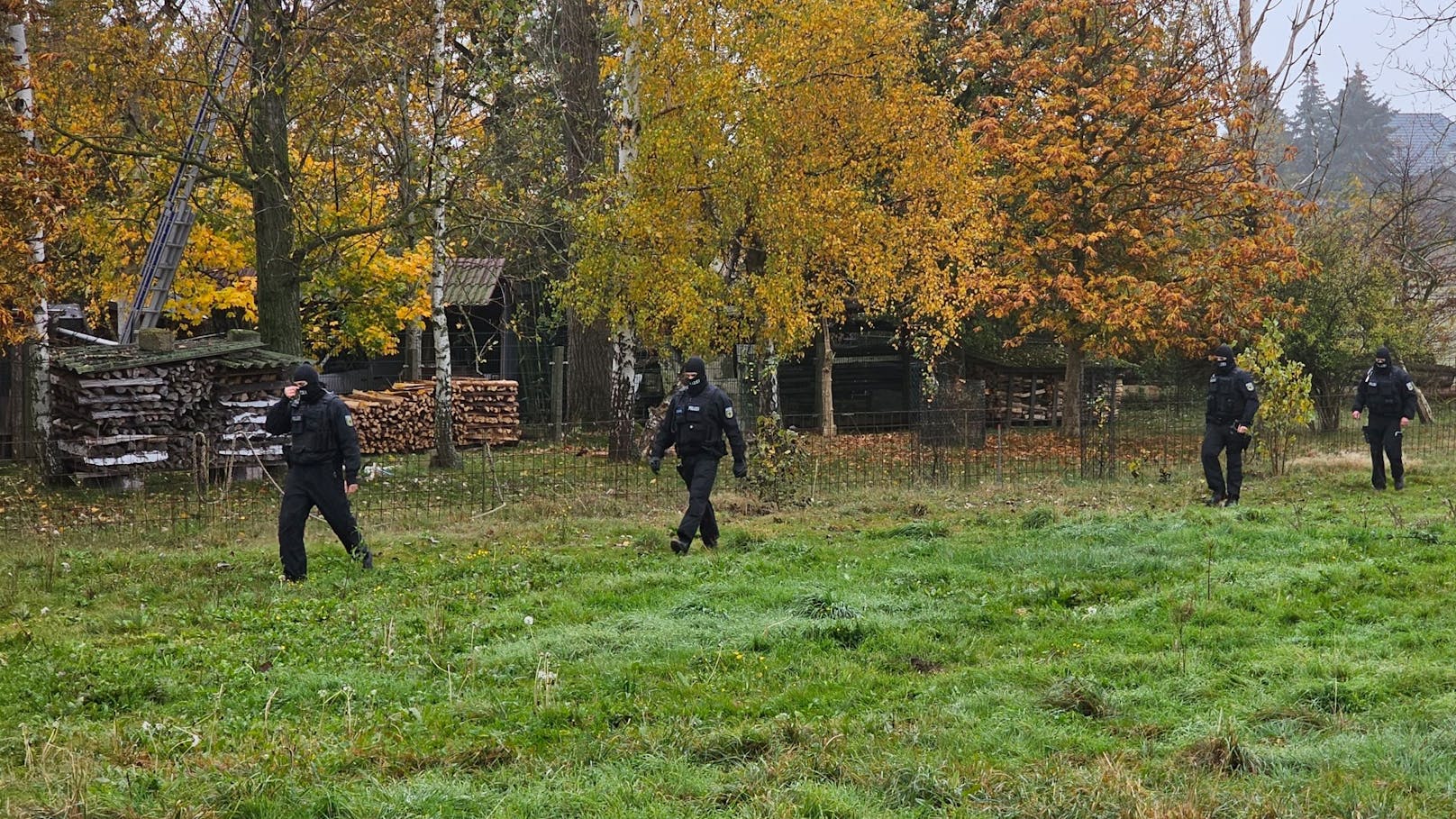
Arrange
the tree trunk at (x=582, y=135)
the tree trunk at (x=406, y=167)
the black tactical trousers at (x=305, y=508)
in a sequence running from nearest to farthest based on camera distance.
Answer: the black tactical trousers at (x=305, y=508) < the tree trunk at (x=406, y=167) < the tree trunk at (x=582, y=135)

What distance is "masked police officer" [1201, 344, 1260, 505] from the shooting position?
1448 centimetres

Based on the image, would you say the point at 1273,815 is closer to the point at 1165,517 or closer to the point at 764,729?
the point at 764,729

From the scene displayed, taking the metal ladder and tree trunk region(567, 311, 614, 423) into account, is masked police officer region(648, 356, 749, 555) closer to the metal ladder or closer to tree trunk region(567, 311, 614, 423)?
the metal ladder

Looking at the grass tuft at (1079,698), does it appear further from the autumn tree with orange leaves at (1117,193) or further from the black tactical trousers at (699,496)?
the autumn tree with orange leaves at (1117,193)

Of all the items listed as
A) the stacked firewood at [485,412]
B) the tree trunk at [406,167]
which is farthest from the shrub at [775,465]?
the stacked firewood at [485,412]

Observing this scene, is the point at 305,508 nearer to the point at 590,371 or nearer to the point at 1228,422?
the point at 1228,422

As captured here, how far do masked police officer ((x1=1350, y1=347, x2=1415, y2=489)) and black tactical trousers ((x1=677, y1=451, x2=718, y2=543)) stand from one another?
29.9 feet

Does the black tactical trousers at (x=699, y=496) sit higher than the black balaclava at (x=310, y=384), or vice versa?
the black balaclava at (x=310, y=384)

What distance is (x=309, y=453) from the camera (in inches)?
405

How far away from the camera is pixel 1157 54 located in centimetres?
2561

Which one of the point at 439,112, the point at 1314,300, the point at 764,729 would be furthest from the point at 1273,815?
the point at 1314,300

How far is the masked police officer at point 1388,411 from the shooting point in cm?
1575

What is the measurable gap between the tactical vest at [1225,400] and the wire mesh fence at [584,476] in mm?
2540

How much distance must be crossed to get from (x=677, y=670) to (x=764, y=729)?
1256 millimetres
